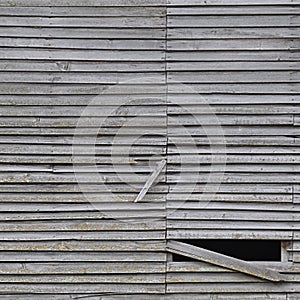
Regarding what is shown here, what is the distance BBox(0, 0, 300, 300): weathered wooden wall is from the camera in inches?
170

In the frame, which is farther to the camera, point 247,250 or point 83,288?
point 247,250

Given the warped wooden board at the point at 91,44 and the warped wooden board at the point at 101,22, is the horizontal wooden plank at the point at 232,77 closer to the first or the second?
the warped wooden board at the point at 91,44

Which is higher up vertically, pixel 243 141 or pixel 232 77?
pixel 232 77

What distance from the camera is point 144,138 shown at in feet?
14.3

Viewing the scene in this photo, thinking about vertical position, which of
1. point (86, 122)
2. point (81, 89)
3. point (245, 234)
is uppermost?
point (81, 89)

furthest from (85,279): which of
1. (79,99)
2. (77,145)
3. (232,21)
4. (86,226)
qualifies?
(232,21)

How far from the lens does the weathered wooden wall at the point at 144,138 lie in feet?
14.2

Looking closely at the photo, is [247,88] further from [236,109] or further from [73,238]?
[73,238]

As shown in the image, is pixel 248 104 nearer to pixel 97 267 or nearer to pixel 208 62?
pixel 208 62

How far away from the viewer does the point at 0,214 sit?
4328 millimetres

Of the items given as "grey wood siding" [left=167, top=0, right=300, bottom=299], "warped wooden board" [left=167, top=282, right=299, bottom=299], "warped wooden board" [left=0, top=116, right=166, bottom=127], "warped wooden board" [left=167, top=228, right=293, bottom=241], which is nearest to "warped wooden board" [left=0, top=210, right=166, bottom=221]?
"grey wood siding" [left=167, top=0, right=300, bottom=299]

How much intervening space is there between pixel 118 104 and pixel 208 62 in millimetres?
832

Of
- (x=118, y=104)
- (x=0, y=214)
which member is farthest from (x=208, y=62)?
(x=0, y=214)

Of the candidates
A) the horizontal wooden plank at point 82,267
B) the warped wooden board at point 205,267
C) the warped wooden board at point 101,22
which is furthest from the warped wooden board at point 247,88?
the horizontal wooden plank at point 82,267
